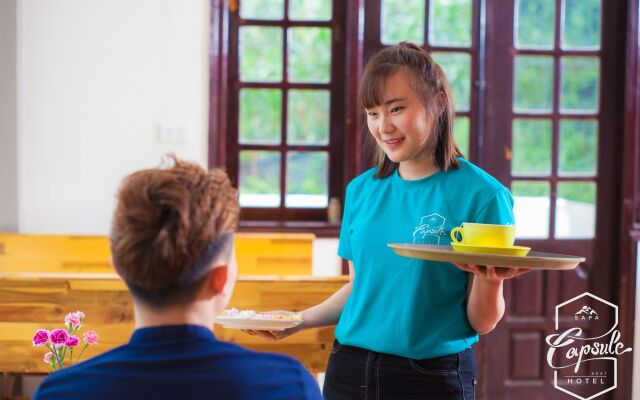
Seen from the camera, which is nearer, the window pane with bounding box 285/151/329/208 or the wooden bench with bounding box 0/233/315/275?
the wooden bench with bounding box 0/233/315/275

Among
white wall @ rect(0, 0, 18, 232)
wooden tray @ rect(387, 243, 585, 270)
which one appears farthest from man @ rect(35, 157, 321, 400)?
white wall @ rect(0, 0, 18, 232)

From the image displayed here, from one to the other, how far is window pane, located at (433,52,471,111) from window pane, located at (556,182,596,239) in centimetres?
72

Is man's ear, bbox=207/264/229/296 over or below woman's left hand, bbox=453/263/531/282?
over

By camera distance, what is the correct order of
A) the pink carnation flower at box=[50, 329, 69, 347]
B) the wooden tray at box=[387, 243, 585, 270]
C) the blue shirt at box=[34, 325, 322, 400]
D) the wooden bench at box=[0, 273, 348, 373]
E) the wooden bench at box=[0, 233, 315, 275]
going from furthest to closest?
the wooden bench at box=[0, 233, 315, 275] → the wooden bench at box=[0, 273, 348, 373] → the pink carnation flower at box=[50, 329, 69, 347] → the wooden tray at box=[387, 243, 585, 270] → the blue shirt at box=[34, 325, 322, 400]

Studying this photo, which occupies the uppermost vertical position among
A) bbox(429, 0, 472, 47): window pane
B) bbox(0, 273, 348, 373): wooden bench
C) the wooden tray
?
bbox(429, 0, 472, 47): window pane

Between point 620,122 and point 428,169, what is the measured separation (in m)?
3.00

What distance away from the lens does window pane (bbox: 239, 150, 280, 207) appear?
13.9 ft

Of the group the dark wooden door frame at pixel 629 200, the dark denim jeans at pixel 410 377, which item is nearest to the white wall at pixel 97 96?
the dark wooden door frame at pixel 629 200

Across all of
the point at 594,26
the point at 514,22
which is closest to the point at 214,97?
the point at 514,22

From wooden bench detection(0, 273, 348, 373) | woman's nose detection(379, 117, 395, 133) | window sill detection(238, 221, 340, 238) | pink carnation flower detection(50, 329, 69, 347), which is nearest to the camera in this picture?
woman's nose detection(379, 117, 395, 133)

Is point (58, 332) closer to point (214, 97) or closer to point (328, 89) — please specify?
point (214, 97)

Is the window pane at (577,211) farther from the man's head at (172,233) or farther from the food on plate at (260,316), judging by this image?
the man's head at (172,233)

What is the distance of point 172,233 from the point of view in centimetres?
102

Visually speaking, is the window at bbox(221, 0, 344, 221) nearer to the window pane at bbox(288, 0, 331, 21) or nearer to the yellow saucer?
the window pane at bbox(288, 0, 331, 21)
